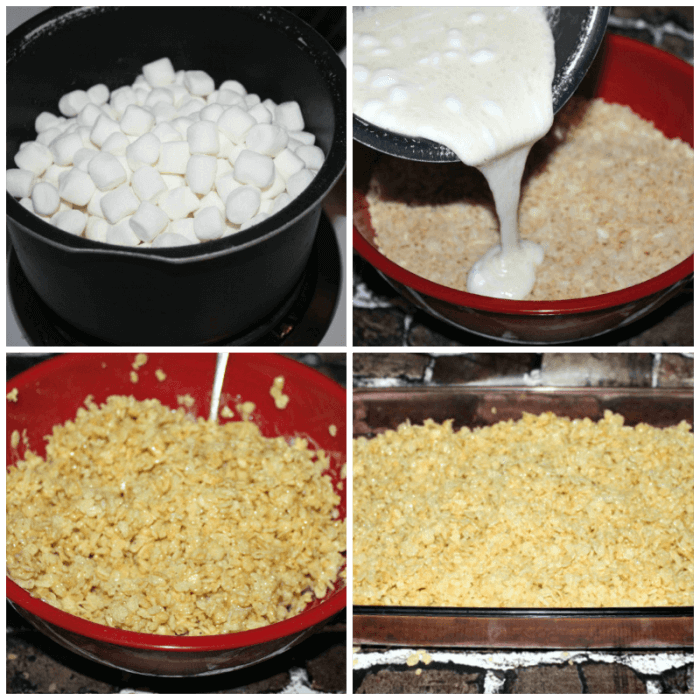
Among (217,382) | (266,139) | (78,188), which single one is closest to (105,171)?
(78,188)

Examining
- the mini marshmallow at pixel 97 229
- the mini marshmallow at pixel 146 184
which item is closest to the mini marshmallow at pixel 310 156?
the mini marshmallow at pixel 146 184

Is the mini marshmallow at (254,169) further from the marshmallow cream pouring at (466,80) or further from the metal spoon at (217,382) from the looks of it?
the metal spoon at (217,382)

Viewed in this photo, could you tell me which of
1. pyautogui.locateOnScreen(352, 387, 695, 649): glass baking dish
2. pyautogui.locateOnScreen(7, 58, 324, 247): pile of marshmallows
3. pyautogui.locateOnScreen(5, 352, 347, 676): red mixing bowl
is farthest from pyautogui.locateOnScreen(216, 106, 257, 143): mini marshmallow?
pyautogui.locateOnScreen(352, 387, 695, 649): glass baking dish

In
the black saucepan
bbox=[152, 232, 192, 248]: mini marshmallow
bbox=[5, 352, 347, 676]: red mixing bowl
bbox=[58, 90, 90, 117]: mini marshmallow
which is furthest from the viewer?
bbox=[5, 352, 347, 676]: red mixing bowl

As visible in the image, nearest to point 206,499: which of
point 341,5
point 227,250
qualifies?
point 227,250

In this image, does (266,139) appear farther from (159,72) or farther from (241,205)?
(159,72)

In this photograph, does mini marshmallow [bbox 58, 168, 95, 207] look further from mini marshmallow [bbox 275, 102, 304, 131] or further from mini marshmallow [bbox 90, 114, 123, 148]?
mini marshmallow [bbox 275, 102, 304, 131]
